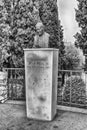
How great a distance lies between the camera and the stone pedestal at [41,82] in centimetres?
335

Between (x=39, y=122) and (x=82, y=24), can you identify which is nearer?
(x=39, y=122)

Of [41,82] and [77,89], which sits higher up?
[41,82]

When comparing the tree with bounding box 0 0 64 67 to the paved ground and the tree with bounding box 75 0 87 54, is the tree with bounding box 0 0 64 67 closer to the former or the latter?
the tree with bounding box 75 0 87 54

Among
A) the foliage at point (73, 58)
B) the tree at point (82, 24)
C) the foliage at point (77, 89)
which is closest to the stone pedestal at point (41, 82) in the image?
the foliage at point (77, 89)

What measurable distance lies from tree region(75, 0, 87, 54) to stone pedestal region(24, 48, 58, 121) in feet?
20.0

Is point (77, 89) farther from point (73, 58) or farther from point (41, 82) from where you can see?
point (73, 58)

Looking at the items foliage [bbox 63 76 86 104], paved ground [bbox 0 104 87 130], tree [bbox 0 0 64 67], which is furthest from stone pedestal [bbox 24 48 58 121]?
tree [bbox 0 0 64 67]

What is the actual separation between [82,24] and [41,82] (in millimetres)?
6829

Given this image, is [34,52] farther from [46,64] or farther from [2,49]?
[2,49]

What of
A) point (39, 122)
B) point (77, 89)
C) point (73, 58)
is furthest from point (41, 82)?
point (73, 58)

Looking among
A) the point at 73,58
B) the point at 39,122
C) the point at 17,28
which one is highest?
the point at 17,28

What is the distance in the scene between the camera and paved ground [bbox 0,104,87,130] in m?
3.16

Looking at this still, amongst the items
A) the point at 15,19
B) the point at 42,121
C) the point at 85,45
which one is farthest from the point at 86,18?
the point at 42,121

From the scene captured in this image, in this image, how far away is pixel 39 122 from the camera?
343 centimetres
